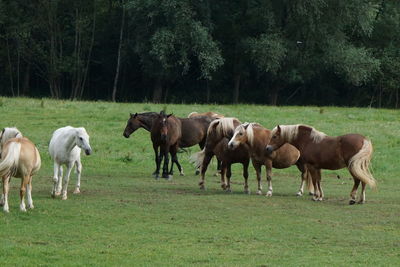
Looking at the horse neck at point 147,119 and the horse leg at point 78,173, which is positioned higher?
the horse neck at point 147,119

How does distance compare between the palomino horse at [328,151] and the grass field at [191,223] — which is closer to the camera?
the grass field at [191,223]

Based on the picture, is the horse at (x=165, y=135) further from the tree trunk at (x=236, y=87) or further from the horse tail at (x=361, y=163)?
the tree trunk at (x=236, y=87)

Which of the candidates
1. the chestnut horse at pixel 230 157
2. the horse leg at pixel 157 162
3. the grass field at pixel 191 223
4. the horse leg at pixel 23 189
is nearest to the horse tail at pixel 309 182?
the grass field at pixel 191 223

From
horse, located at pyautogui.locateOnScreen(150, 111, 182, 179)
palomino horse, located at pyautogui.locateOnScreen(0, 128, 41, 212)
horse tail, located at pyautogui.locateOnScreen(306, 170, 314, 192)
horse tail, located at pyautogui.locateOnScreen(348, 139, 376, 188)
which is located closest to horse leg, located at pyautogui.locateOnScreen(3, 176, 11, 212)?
palomino horse, located at pyautogui.locateOnScreen(0, 128, 41, 212)

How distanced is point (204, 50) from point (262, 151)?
32.7 m

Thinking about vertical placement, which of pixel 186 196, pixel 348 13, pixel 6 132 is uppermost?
pixel 348 13

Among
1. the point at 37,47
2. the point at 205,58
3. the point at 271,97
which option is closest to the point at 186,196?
the point at 205,58

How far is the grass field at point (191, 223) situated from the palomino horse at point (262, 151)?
28.3 inches

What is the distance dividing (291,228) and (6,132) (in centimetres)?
625

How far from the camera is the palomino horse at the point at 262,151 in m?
18.1

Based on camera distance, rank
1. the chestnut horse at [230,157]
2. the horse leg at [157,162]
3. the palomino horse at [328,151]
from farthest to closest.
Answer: the horse leg at [157,162], the chestnut horse at [230,157], the palomino horse at [328,151]

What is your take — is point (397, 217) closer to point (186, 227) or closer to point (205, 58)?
point (186, 227)

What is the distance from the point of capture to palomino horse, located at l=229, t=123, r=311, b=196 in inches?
712

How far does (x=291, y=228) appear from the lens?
13461 millimetres
